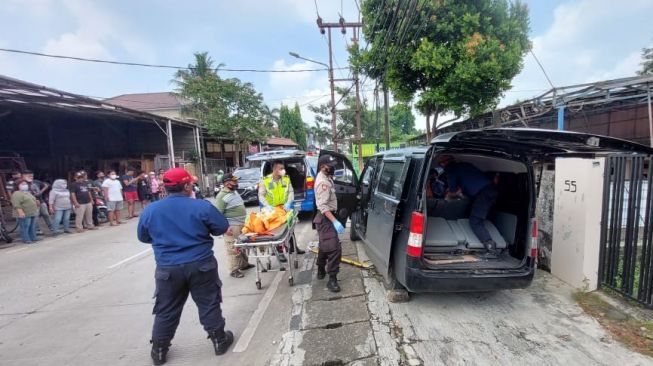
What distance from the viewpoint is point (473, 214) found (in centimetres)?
389

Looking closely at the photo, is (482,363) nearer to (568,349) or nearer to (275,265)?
(568,349)

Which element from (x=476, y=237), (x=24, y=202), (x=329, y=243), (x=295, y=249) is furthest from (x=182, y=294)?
(x=24, y=202)

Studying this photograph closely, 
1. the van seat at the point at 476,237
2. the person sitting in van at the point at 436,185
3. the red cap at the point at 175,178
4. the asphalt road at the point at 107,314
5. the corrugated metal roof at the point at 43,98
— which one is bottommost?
the asphalt road at the point at 107,314

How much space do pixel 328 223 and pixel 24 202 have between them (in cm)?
833

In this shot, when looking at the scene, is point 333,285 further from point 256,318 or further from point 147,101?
point 147,101

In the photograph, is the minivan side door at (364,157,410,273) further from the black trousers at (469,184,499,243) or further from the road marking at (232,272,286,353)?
the road marking at (232,272,286,353)

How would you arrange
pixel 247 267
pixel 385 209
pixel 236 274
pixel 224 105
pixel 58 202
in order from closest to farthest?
1. pixel 385 209
2. pixel 236 274
3. pixel 247 267
4. pixel 58 202
5. pixel 224 105

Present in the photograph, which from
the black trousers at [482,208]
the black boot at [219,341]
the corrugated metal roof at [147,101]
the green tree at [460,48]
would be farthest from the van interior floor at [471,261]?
the corrugated metal roof at [147,101]

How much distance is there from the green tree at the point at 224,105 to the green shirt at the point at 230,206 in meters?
18.0

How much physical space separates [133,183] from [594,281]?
12939mm

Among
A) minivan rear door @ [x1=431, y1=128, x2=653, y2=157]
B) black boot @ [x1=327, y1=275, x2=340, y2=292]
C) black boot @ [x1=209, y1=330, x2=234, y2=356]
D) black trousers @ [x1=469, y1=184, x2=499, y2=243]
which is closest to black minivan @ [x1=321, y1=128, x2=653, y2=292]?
minivan rear door @ [x1=431, y1=128, x2=653, y2=157]

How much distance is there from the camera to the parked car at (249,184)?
1077 cm

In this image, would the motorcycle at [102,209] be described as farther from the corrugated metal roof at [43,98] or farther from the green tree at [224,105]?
the green tree at [224,105]

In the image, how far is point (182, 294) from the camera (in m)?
2.82
